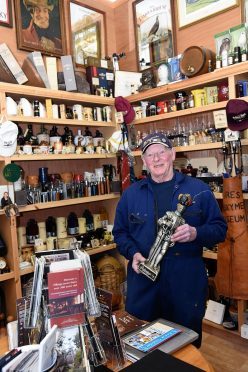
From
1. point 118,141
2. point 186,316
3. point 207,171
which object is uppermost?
point 118,141

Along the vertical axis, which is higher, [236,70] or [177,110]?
[236,70]

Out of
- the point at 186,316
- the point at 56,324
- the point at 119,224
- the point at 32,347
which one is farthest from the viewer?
the point at 119,224

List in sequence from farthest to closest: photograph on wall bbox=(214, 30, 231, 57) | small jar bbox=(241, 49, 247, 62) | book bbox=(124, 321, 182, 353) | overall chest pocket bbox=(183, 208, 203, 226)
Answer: photograph on wall bbox=(214, 30, 231, 57) → small jar bbox=(241, 49, 247, 62) → overall chest pocket bbox=(183, 208, 203, 226) → book bbox=(124, 321, 182, 353)

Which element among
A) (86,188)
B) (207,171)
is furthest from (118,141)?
(207,171)

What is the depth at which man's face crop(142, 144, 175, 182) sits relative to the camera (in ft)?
6.26

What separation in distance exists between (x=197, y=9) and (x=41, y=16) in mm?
1510

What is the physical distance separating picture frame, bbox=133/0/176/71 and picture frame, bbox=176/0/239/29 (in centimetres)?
10

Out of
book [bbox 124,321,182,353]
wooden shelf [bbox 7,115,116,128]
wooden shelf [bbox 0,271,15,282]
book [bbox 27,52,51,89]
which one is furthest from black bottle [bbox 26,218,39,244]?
book [bbox 124,321,182,353]

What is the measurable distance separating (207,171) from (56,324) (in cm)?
230

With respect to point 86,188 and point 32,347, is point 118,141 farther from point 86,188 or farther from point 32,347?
point 32,347

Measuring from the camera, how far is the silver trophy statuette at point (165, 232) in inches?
62.9

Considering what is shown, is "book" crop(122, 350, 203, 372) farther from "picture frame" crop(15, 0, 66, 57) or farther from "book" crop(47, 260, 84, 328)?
"picture frame" crop(15, 0, 66, 57)

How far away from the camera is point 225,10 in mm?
2947

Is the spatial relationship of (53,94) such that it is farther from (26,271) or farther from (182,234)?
(182,234)
